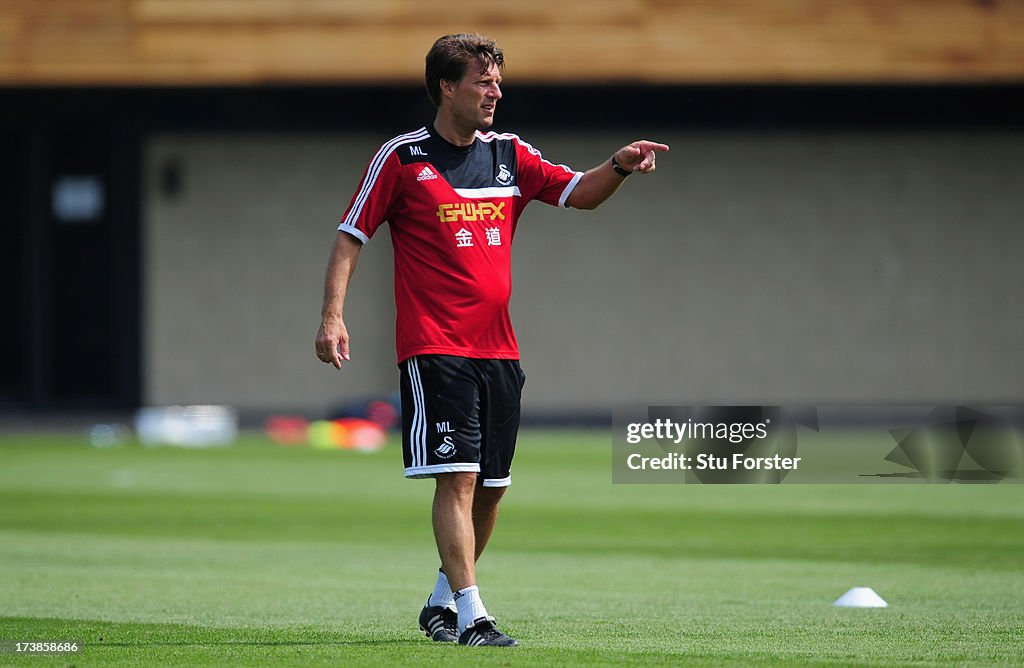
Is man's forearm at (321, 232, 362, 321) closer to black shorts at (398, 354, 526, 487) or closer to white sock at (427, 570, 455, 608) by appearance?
black shorts at (398, 354, 526, 487)

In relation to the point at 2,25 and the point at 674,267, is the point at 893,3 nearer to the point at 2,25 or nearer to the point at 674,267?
the point at 674,267

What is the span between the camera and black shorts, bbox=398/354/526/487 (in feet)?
21.1

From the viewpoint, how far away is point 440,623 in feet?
21.8

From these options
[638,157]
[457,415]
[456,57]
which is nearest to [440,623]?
[457,415]

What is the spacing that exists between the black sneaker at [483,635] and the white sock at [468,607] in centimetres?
2

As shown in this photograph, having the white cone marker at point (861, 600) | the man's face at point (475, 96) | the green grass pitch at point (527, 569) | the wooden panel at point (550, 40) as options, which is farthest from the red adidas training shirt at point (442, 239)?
the wooden panel at point (550, 40)

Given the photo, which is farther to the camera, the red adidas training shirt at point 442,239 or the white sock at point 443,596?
the white sock at point 443,596

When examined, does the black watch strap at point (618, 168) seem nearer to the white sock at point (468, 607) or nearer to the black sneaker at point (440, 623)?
the white sock at point (468, 607)

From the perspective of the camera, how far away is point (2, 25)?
25078mm

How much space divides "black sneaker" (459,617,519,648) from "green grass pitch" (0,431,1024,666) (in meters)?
0.09

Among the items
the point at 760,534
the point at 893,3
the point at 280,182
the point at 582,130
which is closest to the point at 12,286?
the point at 280,182

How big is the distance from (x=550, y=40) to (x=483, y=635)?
782 inches

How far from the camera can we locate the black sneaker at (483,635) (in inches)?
247

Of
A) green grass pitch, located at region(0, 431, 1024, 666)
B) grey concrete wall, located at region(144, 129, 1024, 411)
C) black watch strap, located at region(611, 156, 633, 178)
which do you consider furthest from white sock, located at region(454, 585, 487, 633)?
grey concrete wall, located at region(144, 129, 1024, 411)
